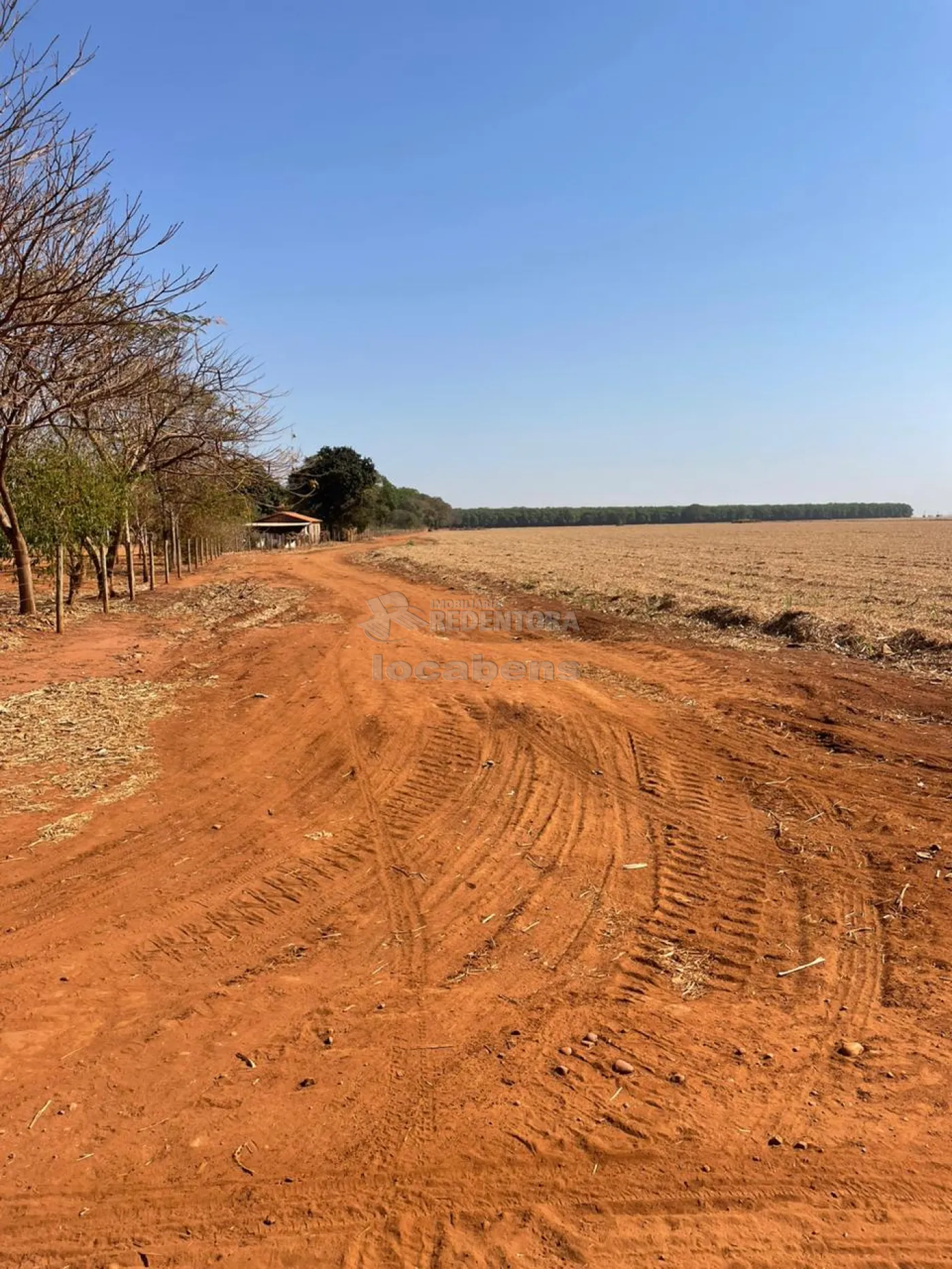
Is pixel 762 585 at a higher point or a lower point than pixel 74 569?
lower

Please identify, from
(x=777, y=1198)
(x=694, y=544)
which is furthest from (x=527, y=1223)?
(x=694, y=544)

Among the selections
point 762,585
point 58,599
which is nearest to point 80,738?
point 58,599

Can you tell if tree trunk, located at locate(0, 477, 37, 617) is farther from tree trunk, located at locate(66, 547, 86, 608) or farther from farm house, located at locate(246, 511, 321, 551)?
farm house, located at locate(246, 511, 321, 551)

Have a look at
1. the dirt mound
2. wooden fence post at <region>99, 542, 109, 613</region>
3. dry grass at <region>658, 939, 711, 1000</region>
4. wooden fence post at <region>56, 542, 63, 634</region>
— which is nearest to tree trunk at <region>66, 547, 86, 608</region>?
wooden fence post at <region>99, 542, 109, 613</region>

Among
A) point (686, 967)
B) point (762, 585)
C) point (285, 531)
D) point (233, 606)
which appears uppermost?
point (285, 531)

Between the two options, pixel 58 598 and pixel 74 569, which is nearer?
pixel 58 598

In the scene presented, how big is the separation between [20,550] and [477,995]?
44.0 feet

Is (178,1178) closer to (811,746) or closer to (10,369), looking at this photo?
(811,746)

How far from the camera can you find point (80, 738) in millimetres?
6723

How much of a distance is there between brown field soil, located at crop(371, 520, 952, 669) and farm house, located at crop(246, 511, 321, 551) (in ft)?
53.0

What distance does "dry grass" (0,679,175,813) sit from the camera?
18.4 feet

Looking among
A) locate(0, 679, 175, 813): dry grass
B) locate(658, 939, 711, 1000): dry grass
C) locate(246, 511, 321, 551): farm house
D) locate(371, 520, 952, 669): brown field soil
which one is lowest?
locate(658, 939, 711, 1000): dry grass

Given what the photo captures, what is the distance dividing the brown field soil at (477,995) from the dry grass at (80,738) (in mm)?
58

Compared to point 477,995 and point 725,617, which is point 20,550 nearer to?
point 725,617
